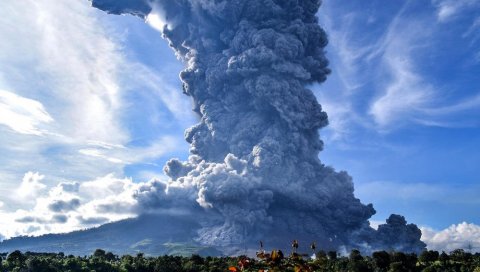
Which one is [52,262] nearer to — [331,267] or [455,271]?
[331,267]

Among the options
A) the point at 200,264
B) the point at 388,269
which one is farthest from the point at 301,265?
the point at 200,264

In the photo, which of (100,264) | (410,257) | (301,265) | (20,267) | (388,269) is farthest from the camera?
(100,264)

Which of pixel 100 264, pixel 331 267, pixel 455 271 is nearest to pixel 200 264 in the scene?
pixel 100 264

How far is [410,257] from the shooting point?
A: 97.4 metres

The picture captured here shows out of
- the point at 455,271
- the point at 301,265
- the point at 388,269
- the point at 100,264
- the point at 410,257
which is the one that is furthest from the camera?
the point at 100,264

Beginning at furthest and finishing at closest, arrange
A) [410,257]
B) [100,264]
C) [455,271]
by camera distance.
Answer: [100,264] < [410,257] < [455,271]

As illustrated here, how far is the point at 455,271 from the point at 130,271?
70103 mm

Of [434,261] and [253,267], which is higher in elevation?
[434,261]

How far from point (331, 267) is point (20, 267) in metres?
69.9

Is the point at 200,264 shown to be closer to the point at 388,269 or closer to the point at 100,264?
the point at 100,264

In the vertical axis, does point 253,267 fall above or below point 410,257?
below

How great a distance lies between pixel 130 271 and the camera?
356 ft

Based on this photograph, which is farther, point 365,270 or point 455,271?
point 365,270

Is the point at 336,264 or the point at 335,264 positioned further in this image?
the point at 335,264
